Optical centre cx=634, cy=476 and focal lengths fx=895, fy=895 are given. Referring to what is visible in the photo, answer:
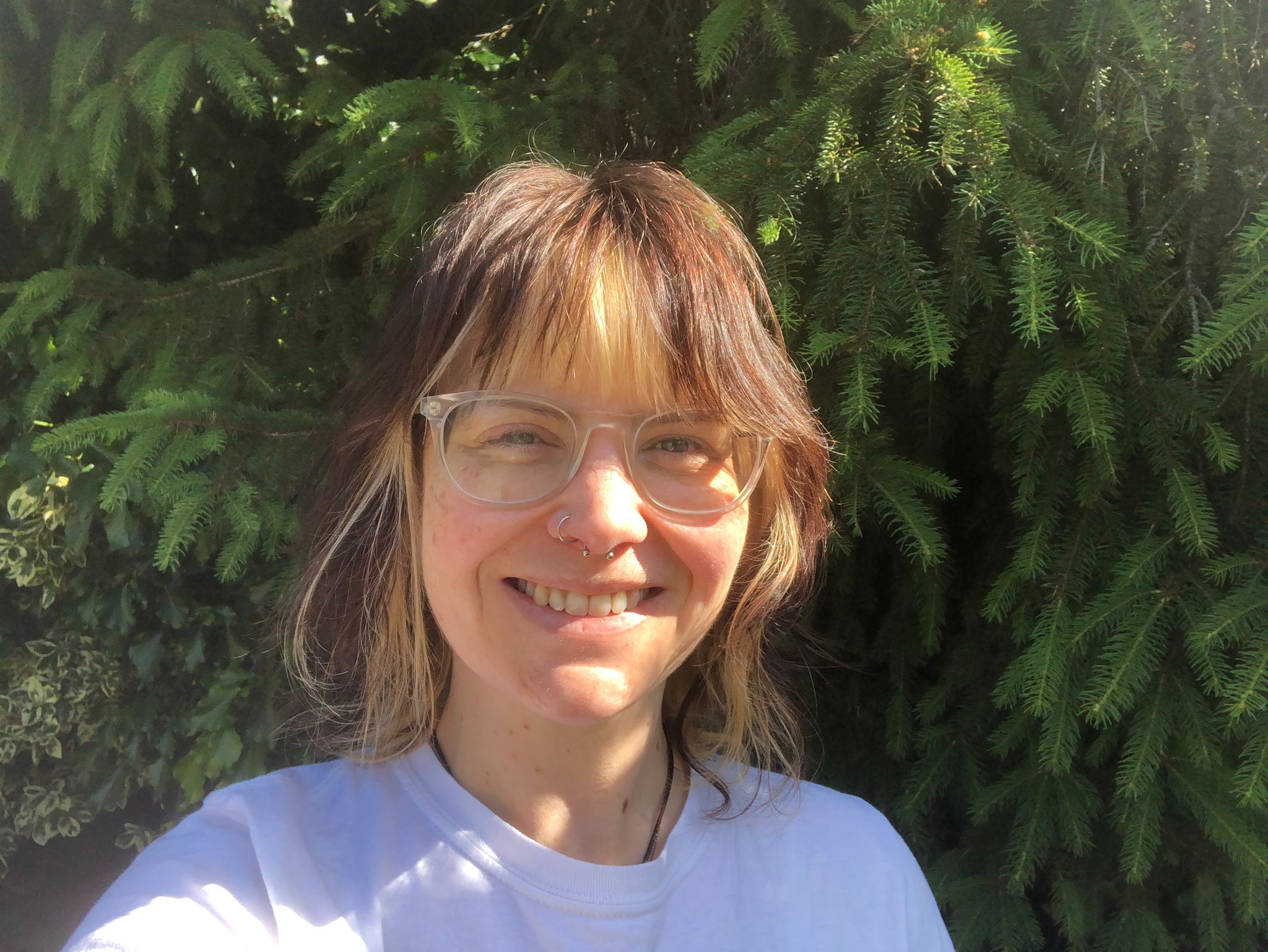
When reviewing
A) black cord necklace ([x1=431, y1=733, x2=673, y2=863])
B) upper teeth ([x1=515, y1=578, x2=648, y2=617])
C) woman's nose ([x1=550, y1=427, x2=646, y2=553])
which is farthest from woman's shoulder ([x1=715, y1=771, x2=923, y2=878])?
woman's nose ([x1=550, y1=427, x2=646, y2=553])

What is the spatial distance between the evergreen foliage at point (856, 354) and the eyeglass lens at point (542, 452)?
408mm

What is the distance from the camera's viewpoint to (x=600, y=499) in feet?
3.58

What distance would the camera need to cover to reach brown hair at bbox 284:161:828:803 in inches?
43.4

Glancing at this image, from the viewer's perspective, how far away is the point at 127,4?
6.31 ft

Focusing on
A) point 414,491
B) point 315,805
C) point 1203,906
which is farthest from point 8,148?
point 1203,906

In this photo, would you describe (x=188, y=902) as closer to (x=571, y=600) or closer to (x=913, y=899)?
(x=571, y=600)

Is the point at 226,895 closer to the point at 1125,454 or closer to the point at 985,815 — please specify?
the point at 985,815

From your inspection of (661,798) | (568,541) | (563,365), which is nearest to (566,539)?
(568,541)

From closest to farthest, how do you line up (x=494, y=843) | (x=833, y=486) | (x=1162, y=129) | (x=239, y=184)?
(x=494, y=843), (x=1162, y=129), (x=833, y=486), (x=239, y=184)

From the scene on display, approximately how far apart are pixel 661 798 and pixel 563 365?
71cm

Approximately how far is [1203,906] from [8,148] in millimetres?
2895

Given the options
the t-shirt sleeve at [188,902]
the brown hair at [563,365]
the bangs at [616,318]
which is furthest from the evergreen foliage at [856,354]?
the t-shirt sleeve at [188,902]

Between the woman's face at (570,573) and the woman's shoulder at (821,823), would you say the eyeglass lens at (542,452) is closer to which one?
the woman's face at (570,573)

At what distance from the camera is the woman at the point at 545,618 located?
109 centimetres
